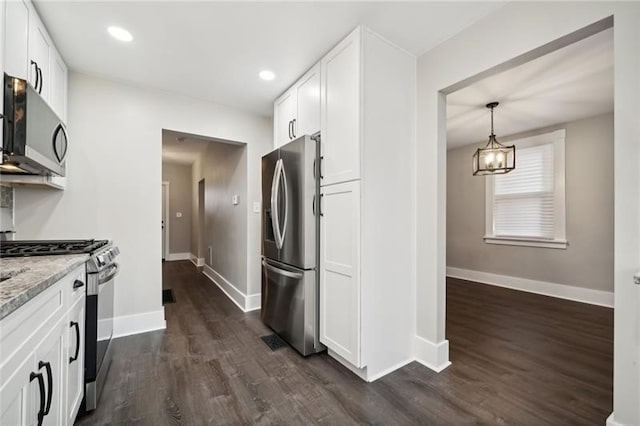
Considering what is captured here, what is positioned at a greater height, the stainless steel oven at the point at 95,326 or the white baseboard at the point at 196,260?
the stainless steel oven at the point at 95,326

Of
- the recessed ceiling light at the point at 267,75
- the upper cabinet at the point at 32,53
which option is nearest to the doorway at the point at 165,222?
the upper cabinet at the point at 32,53

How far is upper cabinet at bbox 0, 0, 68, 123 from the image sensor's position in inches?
59.8

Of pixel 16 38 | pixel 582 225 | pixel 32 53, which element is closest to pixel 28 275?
pixel 16 38

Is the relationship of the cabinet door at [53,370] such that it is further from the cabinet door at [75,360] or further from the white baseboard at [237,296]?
the white baseboard at [237,296]

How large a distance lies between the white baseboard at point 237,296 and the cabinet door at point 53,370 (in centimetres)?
221

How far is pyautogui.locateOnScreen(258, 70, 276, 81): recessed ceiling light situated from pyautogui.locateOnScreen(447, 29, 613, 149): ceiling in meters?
1.95

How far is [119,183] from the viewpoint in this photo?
2.79m

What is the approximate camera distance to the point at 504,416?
1629mm

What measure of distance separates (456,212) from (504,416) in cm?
427

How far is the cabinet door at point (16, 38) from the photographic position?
4.87 ft

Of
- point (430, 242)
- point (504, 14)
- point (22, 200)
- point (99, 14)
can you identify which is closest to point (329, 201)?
point (430, 242)

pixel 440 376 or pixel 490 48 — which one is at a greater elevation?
pixel 490 48

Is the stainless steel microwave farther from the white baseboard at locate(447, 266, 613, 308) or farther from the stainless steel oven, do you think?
the white baseboard at locate(447, 266, 613, 308)

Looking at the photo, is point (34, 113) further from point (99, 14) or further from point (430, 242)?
point (430, 242)
